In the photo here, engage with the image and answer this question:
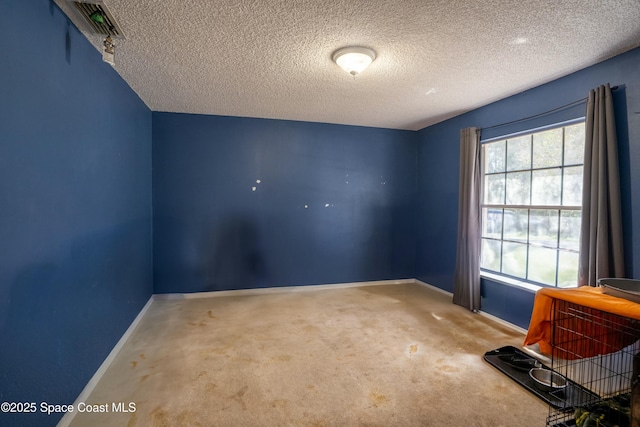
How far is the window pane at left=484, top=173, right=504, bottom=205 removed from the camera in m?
3.23

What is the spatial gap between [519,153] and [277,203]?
3034 millimetres

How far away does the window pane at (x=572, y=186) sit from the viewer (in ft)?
8.01

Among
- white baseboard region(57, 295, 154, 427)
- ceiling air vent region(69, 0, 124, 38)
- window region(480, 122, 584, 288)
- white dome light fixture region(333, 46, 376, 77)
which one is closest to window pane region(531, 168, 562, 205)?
window region(480, 122, 584, 288)

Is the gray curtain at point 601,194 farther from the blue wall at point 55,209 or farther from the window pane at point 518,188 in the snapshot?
the blue wall at point 55,209

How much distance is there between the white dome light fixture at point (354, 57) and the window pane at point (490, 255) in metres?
2.56

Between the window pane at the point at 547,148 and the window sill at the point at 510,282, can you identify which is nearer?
the window pane at the point at 547,148

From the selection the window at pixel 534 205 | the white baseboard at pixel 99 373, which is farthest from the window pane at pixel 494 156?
the white baseboard at pixel 99 373

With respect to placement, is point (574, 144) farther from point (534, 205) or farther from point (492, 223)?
point (492, 223)

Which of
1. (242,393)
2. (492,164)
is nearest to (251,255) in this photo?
(242,393)

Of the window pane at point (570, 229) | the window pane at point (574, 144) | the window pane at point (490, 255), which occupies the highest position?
the window pane at point (574, 144)

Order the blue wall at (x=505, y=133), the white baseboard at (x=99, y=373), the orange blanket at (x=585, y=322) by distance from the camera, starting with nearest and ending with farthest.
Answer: the orange blanket at (x=585, y=322) → the white baseboard at (x=99, y=373) → the blue wall at (x=505, y=133)

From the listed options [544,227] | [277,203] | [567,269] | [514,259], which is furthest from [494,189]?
[277,203]

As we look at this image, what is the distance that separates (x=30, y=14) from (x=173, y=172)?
2418 mm

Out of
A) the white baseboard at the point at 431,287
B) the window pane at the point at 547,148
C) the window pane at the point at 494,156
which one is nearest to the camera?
the window pane at the point at 547,148
